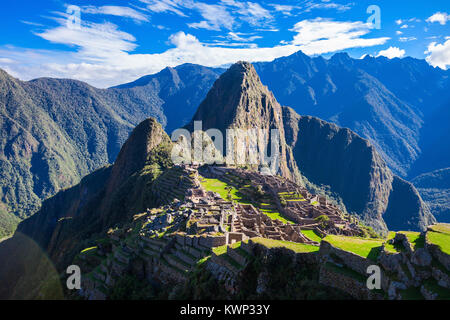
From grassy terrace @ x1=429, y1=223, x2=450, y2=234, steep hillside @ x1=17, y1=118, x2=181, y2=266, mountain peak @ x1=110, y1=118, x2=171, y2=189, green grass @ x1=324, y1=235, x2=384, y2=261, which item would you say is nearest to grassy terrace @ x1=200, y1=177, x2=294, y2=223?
steep hillside @ x1=17, y1=118, x2=181, y2=266

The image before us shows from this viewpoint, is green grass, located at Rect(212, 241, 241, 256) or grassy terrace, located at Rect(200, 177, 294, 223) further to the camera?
grassy terrace, located at Rect(200, 177, 294, 223)

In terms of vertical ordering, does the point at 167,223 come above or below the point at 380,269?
below

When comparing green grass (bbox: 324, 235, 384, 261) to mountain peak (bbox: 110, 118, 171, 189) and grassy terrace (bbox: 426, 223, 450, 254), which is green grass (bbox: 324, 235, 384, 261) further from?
mountain peak (bbox: 110, 118, 171, 189)

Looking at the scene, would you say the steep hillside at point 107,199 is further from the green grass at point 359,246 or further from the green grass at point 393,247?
the green grass at point 393,247

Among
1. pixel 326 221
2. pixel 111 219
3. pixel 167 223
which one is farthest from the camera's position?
pixel 111 219

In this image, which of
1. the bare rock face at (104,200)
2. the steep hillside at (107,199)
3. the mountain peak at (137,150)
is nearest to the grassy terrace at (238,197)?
the steep hillside at (107,199)

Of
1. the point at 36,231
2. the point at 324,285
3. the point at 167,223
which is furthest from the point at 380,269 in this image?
the point at 36,231
